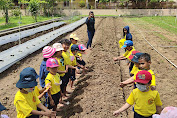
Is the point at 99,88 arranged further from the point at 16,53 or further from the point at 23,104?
the point at 16,53

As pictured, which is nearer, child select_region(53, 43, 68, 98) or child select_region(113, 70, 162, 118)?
child select_region(113, 70, 162, 118)

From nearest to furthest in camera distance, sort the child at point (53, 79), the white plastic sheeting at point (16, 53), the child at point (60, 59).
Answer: the child at point (53, 79)
the child at point (60, 59)
the white plastic sheeting at point (16, 53)

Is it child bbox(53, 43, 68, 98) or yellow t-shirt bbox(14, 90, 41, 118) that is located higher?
child bbox(53, 43, 68, 98)

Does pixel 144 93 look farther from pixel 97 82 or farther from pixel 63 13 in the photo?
pixel 63 13

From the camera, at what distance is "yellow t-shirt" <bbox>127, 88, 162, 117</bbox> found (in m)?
2.59

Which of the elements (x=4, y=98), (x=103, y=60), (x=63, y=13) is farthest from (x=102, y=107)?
(x=63, y=13)

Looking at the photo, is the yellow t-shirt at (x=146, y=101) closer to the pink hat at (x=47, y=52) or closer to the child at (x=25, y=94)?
the child at (x=25, y=94)

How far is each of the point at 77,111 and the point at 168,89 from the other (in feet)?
9.92

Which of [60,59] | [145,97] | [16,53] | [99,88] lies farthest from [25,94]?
[16,53]

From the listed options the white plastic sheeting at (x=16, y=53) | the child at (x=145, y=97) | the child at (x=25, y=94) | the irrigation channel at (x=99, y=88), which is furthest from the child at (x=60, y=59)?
the white plastic sheeting at (x=16, y=53)

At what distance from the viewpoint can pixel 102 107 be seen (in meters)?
3.82

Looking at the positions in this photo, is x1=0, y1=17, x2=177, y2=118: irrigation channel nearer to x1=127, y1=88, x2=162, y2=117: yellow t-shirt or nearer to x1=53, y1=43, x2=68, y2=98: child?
x1=53, y1=43, x2=68, y2=98: child

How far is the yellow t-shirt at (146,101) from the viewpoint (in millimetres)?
2588

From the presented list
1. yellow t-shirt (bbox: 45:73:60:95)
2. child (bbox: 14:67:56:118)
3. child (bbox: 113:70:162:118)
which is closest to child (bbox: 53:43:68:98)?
yellow t-shirt (bbox: 45:73:60:95)
